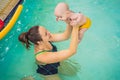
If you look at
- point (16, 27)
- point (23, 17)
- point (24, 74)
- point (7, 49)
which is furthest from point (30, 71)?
point (23, 17)

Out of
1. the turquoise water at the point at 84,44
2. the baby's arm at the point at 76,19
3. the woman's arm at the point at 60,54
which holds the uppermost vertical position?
the baby's arm at the point at 76,19

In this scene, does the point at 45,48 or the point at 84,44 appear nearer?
the point at 45,48

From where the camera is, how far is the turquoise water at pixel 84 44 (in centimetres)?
341

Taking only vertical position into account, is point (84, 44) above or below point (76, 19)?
below

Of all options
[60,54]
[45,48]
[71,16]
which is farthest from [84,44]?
[71,16]

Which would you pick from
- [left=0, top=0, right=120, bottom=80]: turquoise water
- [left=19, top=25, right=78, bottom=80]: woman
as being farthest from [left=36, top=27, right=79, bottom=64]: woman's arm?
[left=0, top=0, right=120, bottom=80]: turquoise water

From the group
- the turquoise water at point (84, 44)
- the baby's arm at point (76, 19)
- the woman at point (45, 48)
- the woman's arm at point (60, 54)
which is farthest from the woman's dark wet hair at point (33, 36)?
the turquoise water at point (84, 44)

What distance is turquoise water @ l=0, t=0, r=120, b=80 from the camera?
134 inches

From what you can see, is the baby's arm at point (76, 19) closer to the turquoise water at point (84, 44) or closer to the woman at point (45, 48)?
the woman at point (45, 48)

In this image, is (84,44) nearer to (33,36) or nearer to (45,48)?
(45,48)

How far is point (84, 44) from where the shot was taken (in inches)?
154

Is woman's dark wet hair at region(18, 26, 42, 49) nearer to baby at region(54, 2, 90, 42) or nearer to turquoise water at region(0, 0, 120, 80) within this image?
baby at region(54, 2, 90, 42)

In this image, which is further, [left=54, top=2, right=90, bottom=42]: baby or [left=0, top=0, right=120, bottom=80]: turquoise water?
[left=0, top=0, right=120, bottom=80]: turquoise water

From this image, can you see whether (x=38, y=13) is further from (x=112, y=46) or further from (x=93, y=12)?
(x=112, y=46)
